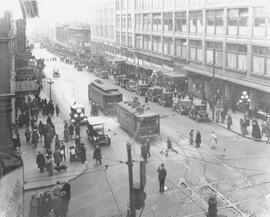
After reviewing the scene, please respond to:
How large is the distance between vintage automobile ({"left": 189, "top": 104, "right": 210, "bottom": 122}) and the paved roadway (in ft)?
11.1

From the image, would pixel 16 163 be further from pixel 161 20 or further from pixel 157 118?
pixel 161 20

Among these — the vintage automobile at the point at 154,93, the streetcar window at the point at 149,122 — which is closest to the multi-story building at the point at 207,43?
the vintage automobile at the point at 154,93

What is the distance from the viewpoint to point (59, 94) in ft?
171

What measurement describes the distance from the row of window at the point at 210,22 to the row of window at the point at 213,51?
1.52 metres

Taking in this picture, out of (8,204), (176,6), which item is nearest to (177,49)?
(176,6)

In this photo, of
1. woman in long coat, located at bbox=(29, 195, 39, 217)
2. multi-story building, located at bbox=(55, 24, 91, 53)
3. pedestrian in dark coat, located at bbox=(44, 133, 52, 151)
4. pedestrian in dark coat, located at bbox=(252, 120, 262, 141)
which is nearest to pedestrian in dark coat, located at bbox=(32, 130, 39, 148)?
pedestrian in dark coat, located at bbox=(44, 133, 52, 151)

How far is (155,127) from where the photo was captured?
30.5 meters

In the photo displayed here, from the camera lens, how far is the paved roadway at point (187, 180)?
18.6 metres

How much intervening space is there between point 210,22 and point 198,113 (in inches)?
629

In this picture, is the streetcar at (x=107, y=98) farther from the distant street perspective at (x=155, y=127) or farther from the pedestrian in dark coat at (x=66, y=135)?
the pedestrian in dark coat at (x=66, y=135)

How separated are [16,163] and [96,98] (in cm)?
2693

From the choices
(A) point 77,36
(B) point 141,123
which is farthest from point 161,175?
(A) point 77,36

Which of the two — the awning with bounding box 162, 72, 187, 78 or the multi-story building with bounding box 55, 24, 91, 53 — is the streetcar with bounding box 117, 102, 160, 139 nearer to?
the awning with bounding box 162, 72, 187, 78

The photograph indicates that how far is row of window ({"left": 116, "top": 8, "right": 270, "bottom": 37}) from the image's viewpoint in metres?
37.8
